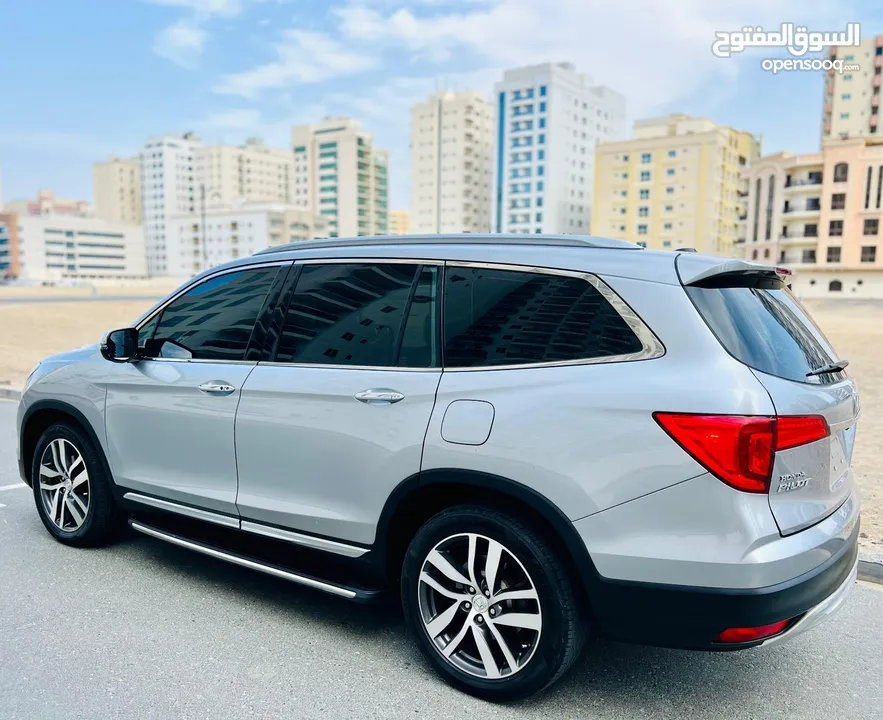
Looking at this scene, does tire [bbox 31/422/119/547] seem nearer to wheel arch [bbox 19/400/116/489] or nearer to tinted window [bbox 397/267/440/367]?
wheel arch [bbox 19/400/116/489]

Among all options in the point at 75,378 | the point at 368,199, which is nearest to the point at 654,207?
the point at 368,199

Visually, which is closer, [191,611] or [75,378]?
[191,611]

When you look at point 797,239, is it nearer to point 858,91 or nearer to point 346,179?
point 858,91

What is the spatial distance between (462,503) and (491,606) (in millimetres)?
402

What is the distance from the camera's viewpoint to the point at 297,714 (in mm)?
2725

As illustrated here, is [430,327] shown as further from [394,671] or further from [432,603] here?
[394,671]

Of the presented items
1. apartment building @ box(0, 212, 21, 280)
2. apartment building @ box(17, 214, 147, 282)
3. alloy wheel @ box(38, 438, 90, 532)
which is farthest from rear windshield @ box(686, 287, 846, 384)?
apartment building @ box(0, 212, 21, 280)

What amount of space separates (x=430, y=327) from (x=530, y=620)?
3.94ft

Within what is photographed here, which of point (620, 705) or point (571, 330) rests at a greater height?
point (571, 330)

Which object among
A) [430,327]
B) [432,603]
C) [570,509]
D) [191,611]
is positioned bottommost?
[191,611]

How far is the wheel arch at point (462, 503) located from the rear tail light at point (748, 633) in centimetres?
45

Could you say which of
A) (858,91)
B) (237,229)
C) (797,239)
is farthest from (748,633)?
(237,229)

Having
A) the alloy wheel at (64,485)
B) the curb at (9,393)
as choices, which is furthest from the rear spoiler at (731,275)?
the curb at (9,393)

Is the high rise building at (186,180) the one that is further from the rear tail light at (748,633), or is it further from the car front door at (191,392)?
the rear tail light at (748,633)
